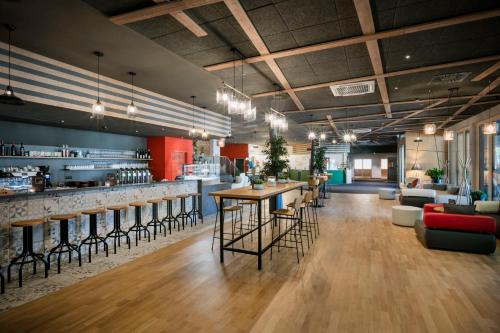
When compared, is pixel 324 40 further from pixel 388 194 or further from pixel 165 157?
pixel 388 194

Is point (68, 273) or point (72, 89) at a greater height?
point (72, 89)

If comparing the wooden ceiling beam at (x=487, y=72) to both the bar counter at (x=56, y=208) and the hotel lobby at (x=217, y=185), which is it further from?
the bar counter at (x=56, y=208)

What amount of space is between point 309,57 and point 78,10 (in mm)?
3172

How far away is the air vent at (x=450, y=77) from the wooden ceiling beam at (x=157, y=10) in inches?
192

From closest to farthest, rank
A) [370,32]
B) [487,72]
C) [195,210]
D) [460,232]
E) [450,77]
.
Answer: [370,32] → [460,232] → [487,72] → [450,77] → [195,210]

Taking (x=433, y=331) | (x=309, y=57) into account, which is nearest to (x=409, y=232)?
(x=433, y=331)

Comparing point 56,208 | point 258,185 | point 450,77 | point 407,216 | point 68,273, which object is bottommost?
point 68,273

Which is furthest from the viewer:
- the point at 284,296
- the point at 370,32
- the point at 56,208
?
the point at 56,208

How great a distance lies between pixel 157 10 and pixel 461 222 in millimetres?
5656

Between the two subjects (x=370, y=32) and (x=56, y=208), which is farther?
(x=56, y=208)

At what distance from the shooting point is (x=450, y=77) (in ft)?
17.3

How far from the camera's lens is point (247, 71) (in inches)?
192

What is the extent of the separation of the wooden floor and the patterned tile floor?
0.20m

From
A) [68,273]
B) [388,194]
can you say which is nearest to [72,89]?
[68,273]
